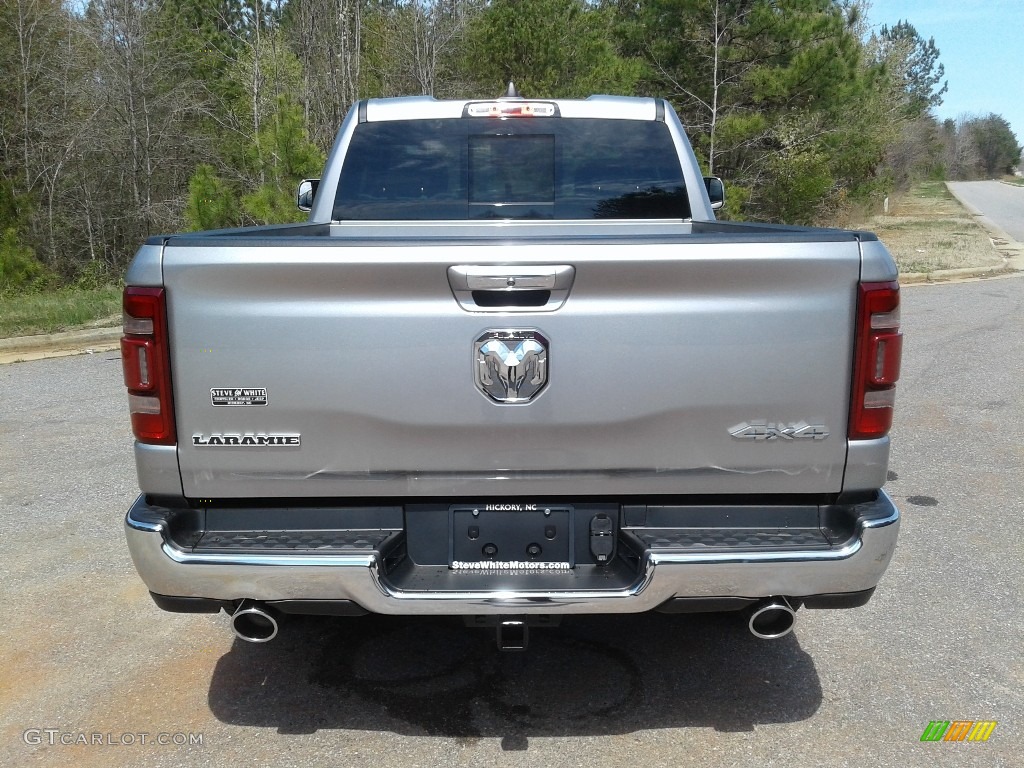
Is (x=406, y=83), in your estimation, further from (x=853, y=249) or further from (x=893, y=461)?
(x=853, y=249)

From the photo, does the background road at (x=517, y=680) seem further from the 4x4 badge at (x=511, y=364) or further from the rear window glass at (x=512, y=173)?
the rear window glass at (x=512, y=173)

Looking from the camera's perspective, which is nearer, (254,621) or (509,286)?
(509,286)

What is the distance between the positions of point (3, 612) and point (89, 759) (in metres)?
1.41

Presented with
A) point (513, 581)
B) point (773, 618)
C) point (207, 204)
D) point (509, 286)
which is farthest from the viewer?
point (207, 204)

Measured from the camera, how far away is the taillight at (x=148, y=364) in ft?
8.73

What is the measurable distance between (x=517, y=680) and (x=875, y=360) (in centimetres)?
174

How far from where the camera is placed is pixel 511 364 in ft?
8.75

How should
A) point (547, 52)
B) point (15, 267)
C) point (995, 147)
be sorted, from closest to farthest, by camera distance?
1. point (15, 267)
2. point (547, 52)
3. point (995, 147)

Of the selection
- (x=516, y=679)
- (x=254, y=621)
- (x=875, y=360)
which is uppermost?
(x=875, y=360)

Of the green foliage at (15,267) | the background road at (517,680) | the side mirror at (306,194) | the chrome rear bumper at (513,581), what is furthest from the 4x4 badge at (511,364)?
the green foliage at (15,267)

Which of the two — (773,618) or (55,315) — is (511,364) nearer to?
(773,618)

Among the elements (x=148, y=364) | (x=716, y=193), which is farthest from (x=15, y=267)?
(x=148, y=364)

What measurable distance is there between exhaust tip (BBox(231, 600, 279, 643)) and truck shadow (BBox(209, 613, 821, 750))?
436 mm

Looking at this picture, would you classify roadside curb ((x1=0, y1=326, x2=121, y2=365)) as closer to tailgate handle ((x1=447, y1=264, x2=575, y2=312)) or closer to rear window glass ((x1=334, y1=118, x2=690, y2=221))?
rear window glass ((x1=334, y1=118, x2=690, y2=221))
